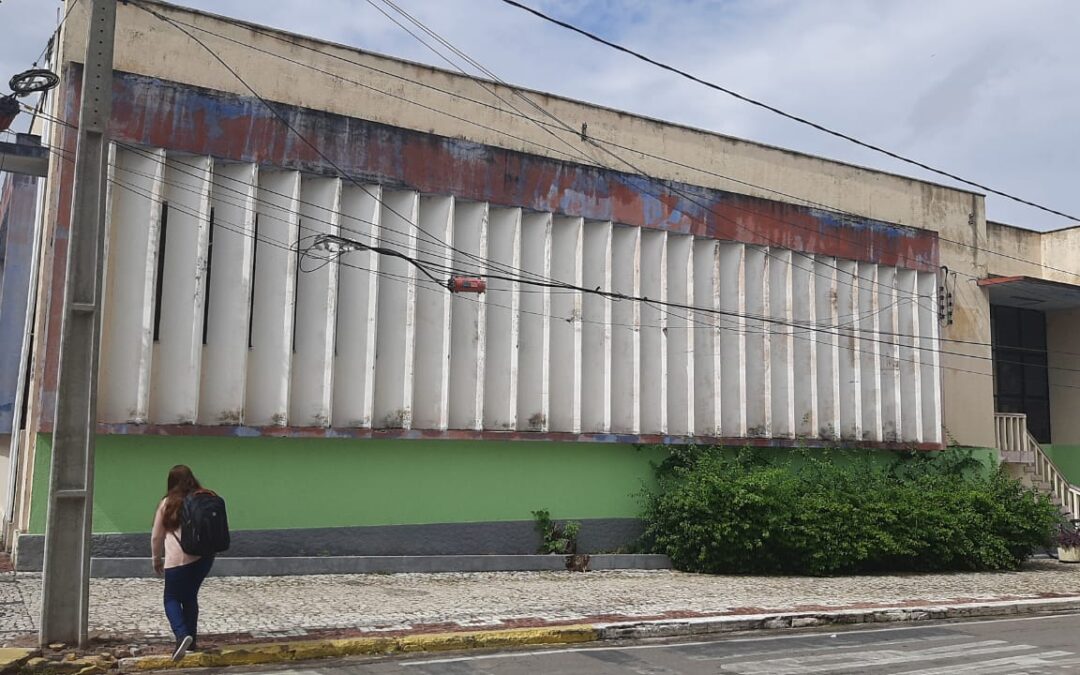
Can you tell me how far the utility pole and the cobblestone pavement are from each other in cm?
73

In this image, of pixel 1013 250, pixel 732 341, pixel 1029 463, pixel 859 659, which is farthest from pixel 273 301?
pixel 1013 250

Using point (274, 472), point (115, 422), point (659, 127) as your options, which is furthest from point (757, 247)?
point (115, 422)

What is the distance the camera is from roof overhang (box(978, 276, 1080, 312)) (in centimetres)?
2206

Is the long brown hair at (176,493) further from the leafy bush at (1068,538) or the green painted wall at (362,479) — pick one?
the leafy bush at (1068,538)

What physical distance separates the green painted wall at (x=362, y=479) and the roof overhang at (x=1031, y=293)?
34.3ft

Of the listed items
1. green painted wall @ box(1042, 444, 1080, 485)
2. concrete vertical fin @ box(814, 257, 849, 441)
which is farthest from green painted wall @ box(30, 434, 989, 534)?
green painted wall @ box(1042, 444, 1080, 485)

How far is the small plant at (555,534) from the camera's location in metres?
15.6

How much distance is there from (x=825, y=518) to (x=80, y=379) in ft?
38.5

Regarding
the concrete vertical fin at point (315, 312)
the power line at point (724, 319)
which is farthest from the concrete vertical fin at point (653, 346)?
the concrete vertical fin at point (315, 312)

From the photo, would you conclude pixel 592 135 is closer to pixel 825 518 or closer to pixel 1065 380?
pixel 825 518

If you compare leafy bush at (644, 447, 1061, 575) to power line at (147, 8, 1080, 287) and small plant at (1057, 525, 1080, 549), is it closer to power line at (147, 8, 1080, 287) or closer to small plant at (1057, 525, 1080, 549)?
small plant at (1057, 525, 1080, 549)

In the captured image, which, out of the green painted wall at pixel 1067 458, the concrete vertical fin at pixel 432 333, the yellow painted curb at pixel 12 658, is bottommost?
the yellow painted curb at pixel 12 658

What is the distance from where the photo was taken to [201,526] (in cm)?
773

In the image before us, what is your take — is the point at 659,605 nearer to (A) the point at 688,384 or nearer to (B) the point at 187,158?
(A) the point at 688,384
